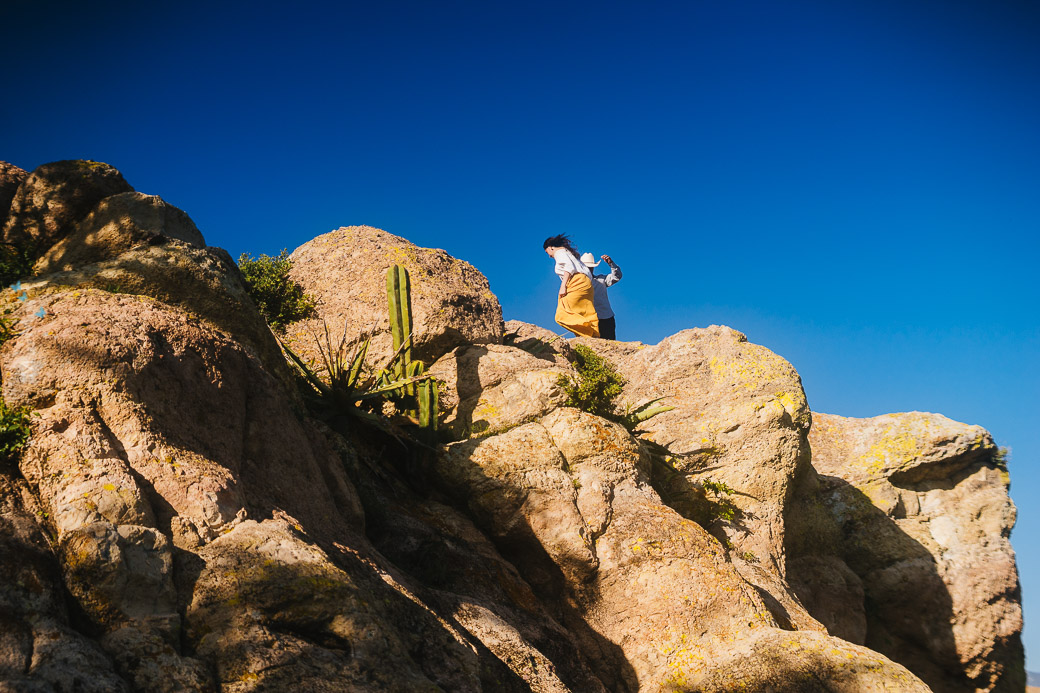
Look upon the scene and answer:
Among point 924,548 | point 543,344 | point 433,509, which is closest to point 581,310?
point 543,344

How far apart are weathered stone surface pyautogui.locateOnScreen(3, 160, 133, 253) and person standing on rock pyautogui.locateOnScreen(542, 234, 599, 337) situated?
10418 mm

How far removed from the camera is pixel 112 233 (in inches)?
341

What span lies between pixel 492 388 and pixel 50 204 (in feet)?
20.6

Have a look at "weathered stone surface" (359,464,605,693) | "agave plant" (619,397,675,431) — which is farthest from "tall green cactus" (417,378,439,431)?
"agave plant" (619,397,675,431)

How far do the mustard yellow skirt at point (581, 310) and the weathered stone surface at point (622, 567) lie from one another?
757cm

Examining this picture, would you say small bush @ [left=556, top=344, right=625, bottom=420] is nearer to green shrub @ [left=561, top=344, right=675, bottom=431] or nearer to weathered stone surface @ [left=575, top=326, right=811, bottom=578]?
green shrub @ [left=561, top=344, right=675, bottom=431]

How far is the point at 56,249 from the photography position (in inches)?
347

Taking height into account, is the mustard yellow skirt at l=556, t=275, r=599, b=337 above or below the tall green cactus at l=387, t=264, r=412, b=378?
above

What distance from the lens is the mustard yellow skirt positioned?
18.0 m

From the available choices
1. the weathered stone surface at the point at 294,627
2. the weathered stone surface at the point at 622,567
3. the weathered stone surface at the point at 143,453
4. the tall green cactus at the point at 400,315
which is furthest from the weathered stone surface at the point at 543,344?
the weathered stone surface at the point at 294,627

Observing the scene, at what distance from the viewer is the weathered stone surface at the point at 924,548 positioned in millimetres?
13992

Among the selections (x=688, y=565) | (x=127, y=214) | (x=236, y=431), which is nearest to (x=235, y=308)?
(x=127, y=214)

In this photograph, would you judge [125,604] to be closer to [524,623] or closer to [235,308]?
[524,623]

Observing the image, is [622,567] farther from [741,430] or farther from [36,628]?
[36,628]
